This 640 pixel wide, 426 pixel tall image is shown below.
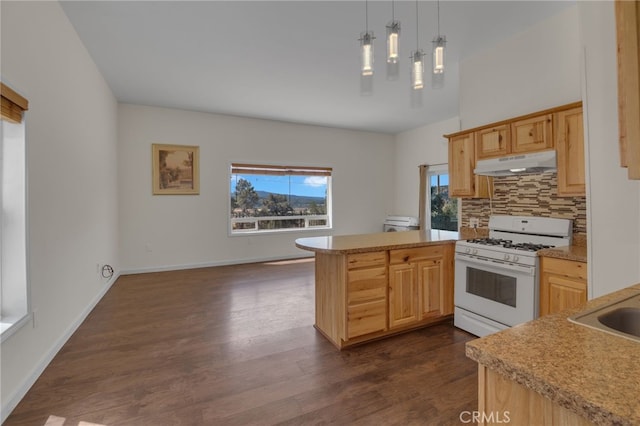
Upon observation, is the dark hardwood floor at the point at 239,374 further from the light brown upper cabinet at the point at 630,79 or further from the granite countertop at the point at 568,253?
the light brown upper cabinet at the point at 630,79

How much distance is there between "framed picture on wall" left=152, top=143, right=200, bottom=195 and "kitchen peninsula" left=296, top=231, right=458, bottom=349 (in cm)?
361

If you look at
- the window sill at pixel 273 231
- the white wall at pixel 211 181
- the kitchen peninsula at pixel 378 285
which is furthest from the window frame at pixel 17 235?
the window sill at pixel 273 231

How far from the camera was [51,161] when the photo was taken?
2.37 metres

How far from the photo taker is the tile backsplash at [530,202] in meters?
2.67

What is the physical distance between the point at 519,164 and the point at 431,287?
139cm

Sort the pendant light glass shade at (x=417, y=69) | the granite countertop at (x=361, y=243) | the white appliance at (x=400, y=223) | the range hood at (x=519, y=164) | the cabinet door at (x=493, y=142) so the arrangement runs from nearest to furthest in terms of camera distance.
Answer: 1. the pendant light glass shade at (x=417, y=69)
2. the granite countertop at (x=361, y=243)
3. the range hood at (x=519, y=164)
4. the cabinet door at (x=493, y=142)
5. the white appliance at (x=400, y=223)

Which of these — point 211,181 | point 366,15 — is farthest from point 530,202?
point 211,181

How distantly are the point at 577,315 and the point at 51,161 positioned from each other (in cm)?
342

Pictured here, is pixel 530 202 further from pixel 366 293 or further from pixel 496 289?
pixel 366 293

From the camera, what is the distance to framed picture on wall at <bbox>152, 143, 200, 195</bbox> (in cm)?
523

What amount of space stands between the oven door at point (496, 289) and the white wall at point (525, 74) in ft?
5.63

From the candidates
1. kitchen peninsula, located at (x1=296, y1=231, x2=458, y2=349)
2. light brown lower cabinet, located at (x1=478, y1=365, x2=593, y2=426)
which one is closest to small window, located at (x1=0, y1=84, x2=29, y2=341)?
kitchen peninsula, located at (x1=296, y1=231, x2=458, y2=349)

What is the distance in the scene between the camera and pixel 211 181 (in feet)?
18.5

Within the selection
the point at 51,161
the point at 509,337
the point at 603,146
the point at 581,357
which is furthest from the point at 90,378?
the point at 603,146
